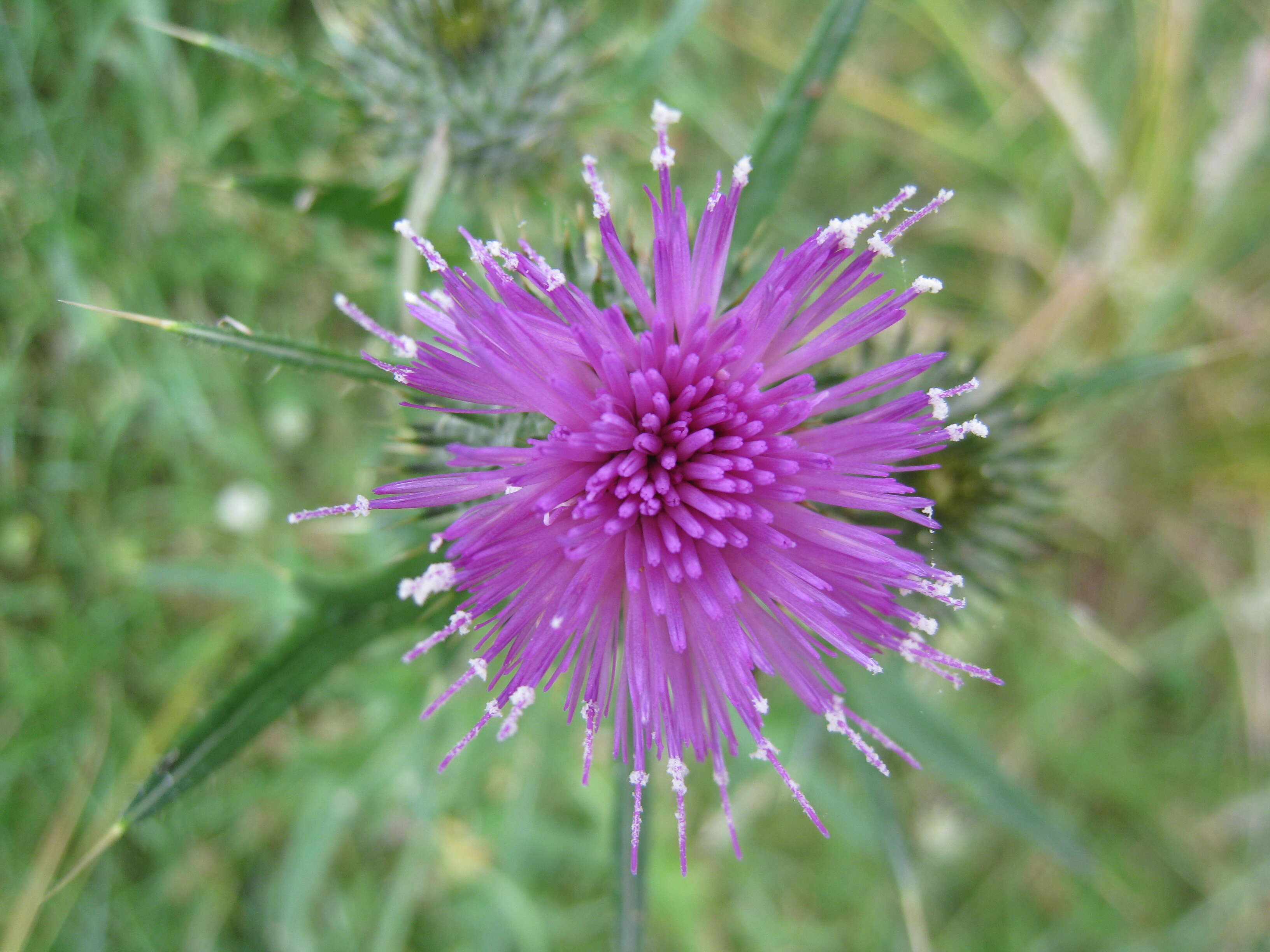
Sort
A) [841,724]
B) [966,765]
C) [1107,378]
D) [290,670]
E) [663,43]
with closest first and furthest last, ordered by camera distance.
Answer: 1. [841,724]
2. [290,670]
3. [1107,378]
4. [663,43]
5. [966,765]

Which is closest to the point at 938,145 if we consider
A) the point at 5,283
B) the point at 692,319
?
the point at 692,319

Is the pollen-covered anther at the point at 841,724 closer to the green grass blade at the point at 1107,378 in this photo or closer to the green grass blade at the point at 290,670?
the green grass blade at the point at 290,670

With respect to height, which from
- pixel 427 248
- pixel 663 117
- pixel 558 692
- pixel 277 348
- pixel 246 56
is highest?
pixel 663 117

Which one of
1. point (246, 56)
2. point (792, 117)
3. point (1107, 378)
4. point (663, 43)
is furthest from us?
point (663, 43)

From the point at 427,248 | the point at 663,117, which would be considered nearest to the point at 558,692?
the point at 427,248

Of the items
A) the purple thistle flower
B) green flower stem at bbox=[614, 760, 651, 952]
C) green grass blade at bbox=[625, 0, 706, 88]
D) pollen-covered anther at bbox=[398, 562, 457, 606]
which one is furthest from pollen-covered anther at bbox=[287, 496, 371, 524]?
green grass blade at bbox=[625, 0, 706, 88]

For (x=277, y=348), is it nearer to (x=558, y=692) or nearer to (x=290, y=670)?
(x=290, y=670)
